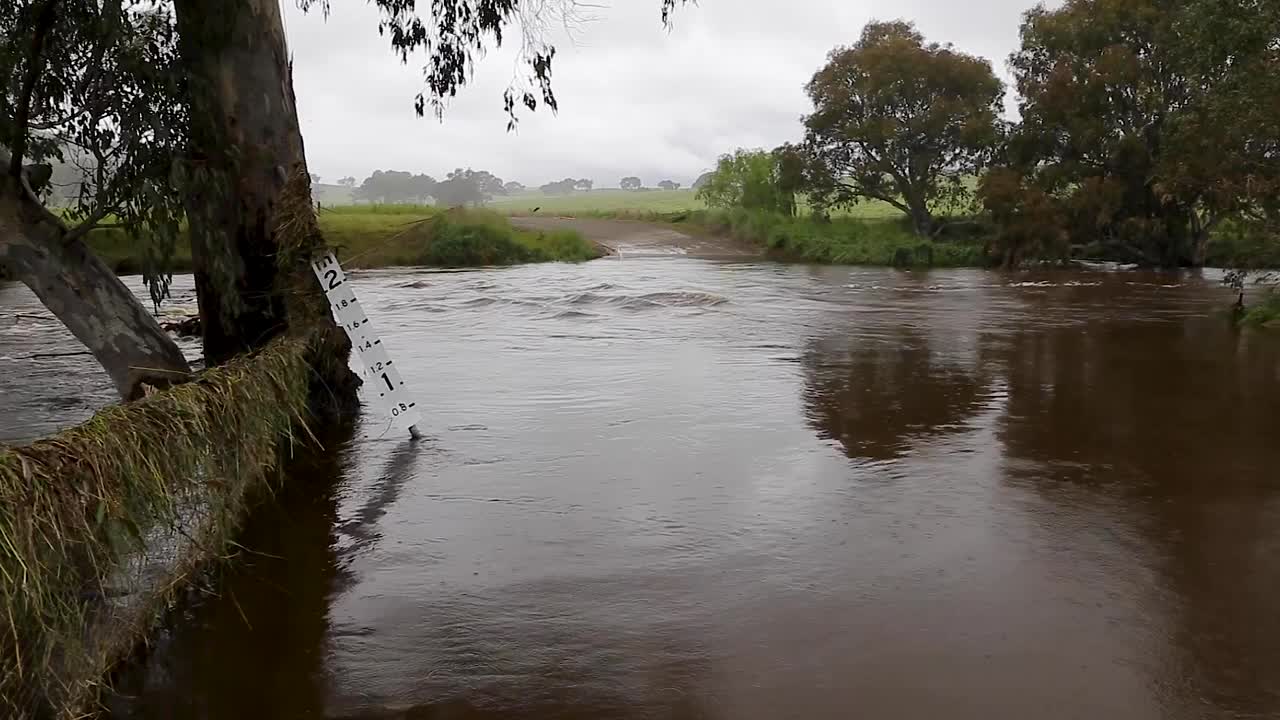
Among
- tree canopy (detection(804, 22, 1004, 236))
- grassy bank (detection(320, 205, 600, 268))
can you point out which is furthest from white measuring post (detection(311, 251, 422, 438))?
tree canopy (detection(804, 22, 1004, 236))

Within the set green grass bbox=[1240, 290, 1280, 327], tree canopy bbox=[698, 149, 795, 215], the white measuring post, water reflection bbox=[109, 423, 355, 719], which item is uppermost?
tree canopy bbox=[698, 149, 795, 215]

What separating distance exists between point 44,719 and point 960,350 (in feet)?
37.0

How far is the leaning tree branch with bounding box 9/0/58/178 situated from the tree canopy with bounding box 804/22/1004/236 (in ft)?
104

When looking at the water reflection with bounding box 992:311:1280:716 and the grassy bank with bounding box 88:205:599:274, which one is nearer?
the water reflection with bounding box 992:311:1280:716

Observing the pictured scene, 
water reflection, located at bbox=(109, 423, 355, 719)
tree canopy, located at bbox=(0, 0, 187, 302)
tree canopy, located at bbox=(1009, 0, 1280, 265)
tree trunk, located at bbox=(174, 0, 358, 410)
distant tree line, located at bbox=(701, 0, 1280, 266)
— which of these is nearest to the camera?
water reflection, located at bbox=(109, 423, 355, 719)

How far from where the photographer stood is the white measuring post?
7.41 metres

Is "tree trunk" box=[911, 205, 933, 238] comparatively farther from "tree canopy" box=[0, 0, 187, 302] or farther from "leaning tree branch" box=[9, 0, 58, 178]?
"leaning tree branch" box=[9, 0, 58, 178]

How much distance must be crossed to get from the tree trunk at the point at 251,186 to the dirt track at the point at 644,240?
27.6 metres

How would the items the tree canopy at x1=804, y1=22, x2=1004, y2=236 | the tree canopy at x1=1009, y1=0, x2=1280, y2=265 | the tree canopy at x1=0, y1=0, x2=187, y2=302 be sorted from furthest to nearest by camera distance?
1. the tree canopy at x1=804, y1=22, x2=1004, y2=236
2. the tree canopy at x1=1009, y1=0, x2=1280, y2=265
3. the tree canopy at x1=0, y1=0, x2=187, y2=302

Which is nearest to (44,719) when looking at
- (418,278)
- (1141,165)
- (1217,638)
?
(1217,638)

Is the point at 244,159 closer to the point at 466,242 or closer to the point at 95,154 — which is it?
the point at 95,154

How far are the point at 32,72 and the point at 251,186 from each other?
1.75 m

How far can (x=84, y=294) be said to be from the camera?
677 cm

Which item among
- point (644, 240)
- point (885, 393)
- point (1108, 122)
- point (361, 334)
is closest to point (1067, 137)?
point (1108, 122)
